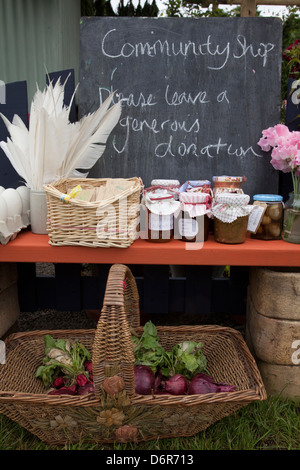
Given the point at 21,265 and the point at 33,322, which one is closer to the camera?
the point at 21,265

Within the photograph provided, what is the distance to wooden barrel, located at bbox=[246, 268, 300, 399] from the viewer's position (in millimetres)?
1519

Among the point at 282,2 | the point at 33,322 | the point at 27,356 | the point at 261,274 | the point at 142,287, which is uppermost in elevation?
the point at 282,2

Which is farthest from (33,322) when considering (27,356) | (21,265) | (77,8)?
(77,8)

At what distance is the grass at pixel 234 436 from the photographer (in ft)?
4.42

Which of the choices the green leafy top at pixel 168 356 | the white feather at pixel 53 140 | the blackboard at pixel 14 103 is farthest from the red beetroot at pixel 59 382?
the blackboard at pixel 14 103

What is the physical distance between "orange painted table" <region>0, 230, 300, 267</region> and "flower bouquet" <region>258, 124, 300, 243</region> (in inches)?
3.3

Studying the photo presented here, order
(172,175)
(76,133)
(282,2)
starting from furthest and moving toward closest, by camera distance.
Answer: (282,2), (172,175), (76,133)

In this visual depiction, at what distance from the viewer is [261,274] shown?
158 cm

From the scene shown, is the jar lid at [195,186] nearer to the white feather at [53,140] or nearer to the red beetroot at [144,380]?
the white feather at [53,140]

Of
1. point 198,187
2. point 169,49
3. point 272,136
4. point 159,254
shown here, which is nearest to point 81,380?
point 159,254

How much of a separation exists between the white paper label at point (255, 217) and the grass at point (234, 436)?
2.17 feet

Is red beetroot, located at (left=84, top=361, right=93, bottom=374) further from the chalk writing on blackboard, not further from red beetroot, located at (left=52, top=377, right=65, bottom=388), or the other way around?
the chalk writing on blackboard
